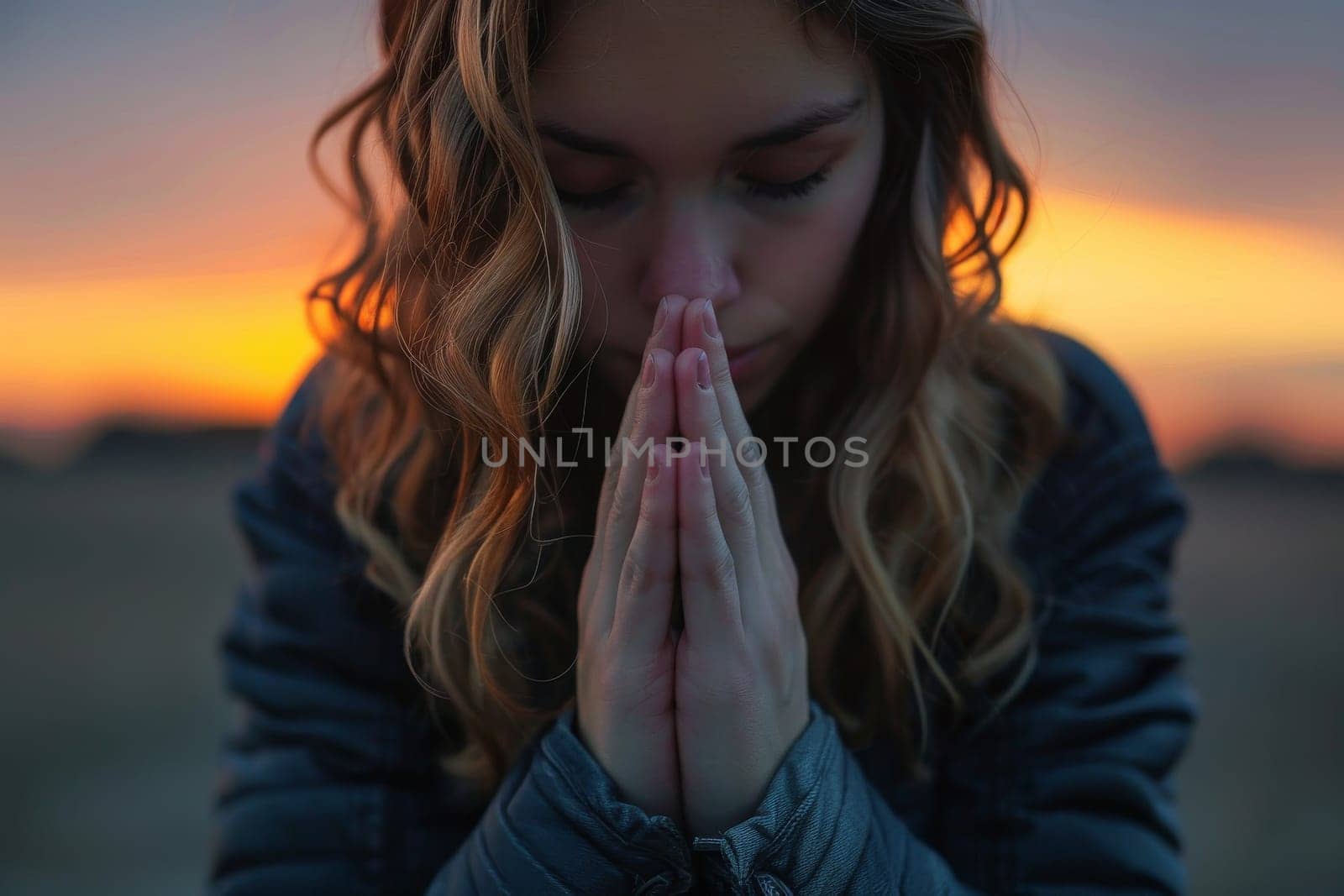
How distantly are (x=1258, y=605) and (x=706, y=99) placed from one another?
5.64 meters

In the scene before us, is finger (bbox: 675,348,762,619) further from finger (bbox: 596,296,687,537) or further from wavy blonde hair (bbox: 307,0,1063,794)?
wavy blonde hair (bbox: 307,0,1063,794)

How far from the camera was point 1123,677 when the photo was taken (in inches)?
67.2

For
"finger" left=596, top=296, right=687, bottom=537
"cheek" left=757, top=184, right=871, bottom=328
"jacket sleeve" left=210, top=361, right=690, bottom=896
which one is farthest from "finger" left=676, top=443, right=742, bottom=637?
"jacket sleeve" left=210, top=361, right=690, bottom=896

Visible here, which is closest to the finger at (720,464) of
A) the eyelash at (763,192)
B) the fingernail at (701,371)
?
the fingernail at (701,371)

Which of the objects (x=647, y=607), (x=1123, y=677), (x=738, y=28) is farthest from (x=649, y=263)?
(x=1123, y=677)

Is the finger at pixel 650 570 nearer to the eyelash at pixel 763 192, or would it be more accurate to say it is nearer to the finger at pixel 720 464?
the finger at pixel 720 464

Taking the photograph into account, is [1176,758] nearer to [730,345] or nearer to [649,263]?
[730,345]

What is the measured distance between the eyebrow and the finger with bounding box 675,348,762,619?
0.82 feet

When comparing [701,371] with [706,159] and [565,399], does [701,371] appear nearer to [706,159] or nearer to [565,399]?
[706,159]

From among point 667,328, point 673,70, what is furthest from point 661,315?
point 673,70

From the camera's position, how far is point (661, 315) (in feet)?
4.40

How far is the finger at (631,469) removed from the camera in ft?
4.38

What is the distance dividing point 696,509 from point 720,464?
63mm

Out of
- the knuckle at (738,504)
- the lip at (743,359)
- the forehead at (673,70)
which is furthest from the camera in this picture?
the lip at (743,359)
